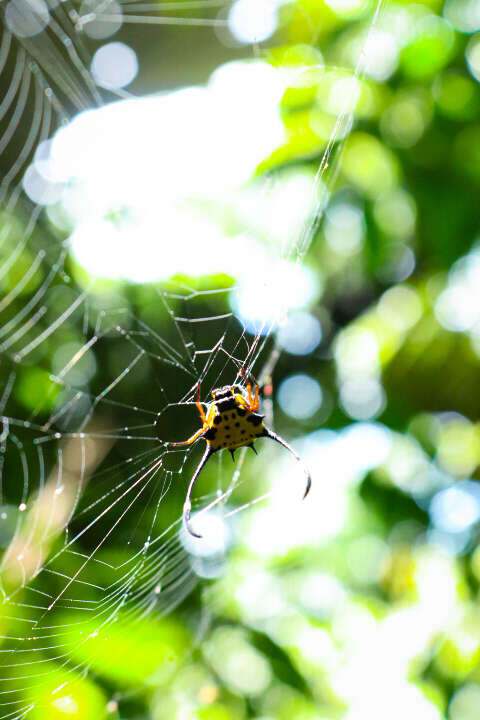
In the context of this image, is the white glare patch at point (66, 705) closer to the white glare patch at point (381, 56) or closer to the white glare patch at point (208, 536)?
the white glare patch at point (208, 536)

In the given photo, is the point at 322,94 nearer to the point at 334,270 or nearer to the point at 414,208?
the point at 414,208

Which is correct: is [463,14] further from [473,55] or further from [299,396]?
[299,396]

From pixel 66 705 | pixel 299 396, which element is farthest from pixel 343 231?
pixel 66 705

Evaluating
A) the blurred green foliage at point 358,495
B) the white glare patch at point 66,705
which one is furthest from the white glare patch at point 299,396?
the white glare patch at point 66,705

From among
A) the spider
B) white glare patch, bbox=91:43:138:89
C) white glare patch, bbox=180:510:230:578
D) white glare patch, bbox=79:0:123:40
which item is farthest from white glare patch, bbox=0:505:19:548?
white glare patch, bbox=79:0:123:40

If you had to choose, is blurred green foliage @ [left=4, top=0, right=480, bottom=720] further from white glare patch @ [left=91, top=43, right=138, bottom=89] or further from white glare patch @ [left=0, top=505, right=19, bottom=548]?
white glare patch @ [left=91, top=43, right=138, bottom=89]

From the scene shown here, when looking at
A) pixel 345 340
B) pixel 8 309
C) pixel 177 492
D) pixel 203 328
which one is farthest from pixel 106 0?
pixel 177 492

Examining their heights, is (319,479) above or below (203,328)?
below
